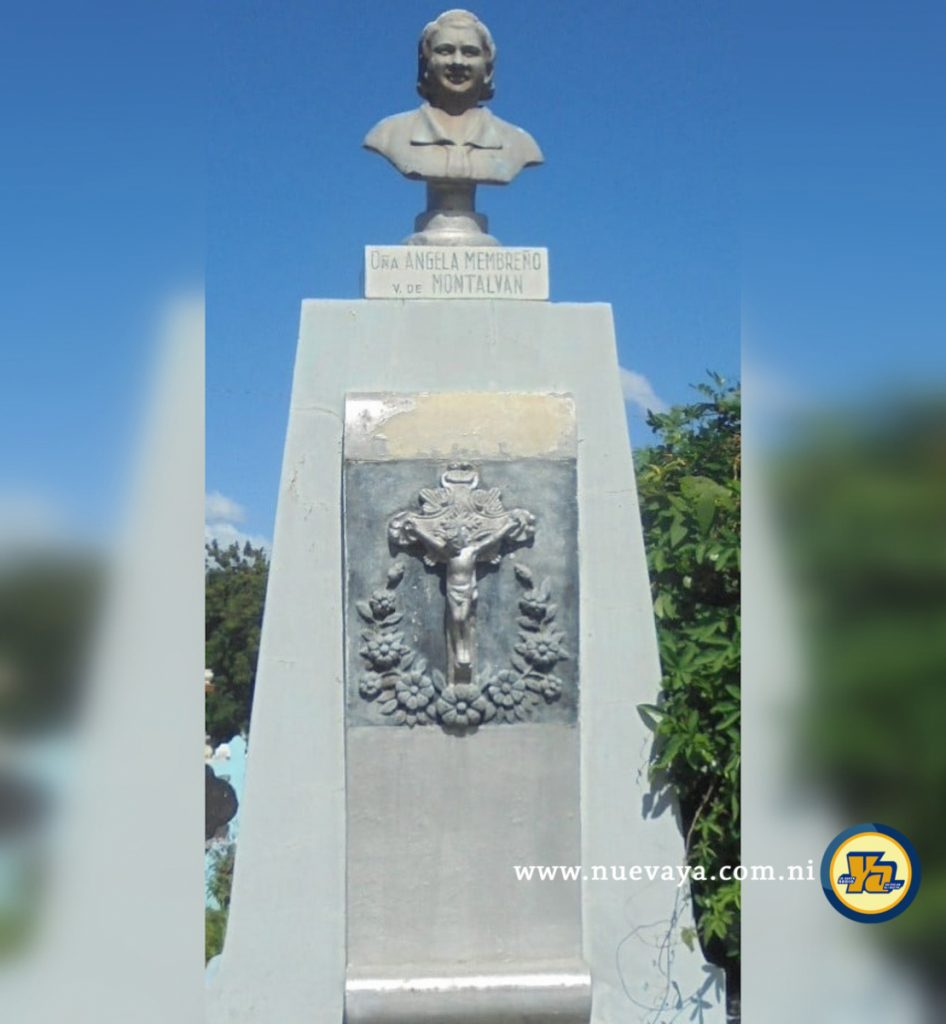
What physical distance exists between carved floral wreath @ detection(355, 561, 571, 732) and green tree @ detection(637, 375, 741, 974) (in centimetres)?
49

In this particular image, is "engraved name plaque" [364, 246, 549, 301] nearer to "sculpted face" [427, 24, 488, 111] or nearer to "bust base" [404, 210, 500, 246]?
"bust base" [404, 210, 500, 246]

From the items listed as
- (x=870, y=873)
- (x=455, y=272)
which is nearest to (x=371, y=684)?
(x=455, y=272)

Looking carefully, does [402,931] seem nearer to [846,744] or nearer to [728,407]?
[846,744]

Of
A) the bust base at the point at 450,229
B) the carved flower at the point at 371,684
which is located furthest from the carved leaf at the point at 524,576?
the bust base at the point at 450,229

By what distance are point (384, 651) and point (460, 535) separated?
21.8 inches

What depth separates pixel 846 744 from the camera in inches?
168

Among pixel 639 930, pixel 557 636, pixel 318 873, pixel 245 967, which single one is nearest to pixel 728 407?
pixel 557 636

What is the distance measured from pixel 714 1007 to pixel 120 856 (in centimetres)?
271

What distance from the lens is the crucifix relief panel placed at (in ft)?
18.7

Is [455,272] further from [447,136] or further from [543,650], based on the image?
[543,650]

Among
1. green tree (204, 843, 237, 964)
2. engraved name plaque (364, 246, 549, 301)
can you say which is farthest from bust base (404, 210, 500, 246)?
green tree (204, 843, 237, 964)

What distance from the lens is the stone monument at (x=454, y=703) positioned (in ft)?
18.7

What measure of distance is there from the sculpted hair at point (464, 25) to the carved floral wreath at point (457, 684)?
7.11 ft

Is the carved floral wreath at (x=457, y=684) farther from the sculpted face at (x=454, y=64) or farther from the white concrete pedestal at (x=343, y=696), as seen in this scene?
the sculpted face at (x=454, y=64)
